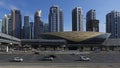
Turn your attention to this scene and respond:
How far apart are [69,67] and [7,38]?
134 metres

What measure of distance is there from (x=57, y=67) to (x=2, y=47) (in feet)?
454

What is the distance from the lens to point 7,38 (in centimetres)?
18325

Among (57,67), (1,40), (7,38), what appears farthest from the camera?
(7,38)

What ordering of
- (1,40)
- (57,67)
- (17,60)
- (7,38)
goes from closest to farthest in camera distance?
(57,67) → (17,60) → (1,40) → (7,38)

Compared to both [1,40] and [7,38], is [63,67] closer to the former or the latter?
[1,40]

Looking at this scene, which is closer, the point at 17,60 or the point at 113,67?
the point at 113,67

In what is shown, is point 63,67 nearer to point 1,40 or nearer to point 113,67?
point 113,67

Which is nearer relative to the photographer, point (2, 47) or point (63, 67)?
point (63, 67)

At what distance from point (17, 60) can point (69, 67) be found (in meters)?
24.7

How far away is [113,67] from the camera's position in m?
55.3

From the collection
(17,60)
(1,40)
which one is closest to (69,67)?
(17,60)

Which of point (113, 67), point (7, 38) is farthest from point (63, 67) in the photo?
point (7, 38)

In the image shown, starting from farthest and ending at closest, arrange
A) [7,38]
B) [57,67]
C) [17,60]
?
[7,38]
[17,60]
[57,67]

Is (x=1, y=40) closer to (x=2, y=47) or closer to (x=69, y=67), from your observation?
(x=2, y=47)
